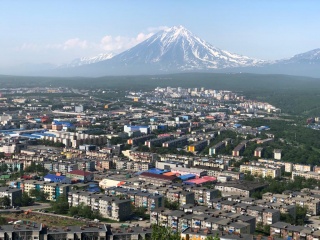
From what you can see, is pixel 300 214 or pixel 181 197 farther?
pixel 181 197

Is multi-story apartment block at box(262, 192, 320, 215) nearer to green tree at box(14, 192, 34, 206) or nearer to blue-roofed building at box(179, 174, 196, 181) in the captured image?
blue-roofed building at box(179, 174, 196, 181)

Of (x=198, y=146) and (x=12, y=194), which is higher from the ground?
(x=12, y=194)

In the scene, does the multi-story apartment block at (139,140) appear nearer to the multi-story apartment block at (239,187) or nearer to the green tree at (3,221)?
the multi-story apartment block at (239,187)

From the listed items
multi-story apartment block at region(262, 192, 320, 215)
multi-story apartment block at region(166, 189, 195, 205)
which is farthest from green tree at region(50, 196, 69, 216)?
multi-story apartment block at region(262, 192, 320, 215)

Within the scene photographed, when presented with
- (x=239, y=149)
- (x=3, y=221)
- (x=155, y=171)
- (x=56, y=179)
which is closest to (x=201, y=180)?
(x=155, y=171)

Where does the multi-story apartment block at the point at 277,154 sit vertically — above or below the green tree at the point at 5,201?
below

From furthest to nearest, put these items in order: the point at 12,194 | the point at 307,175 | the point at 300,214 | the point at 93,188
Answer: the point at 307,175
the point at 93,188
the point at 12,194
the point at 300,214

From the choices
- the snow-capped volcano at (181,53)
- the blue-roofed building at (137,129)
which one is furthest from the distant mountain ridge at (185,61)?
the blue-roofed building at (137,129)

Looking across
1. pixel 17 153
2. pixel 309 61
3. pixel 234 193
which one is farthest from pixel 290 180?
pixel 309 61

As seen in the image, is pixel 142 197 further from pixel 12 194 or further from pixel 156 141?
pixel 156 141
